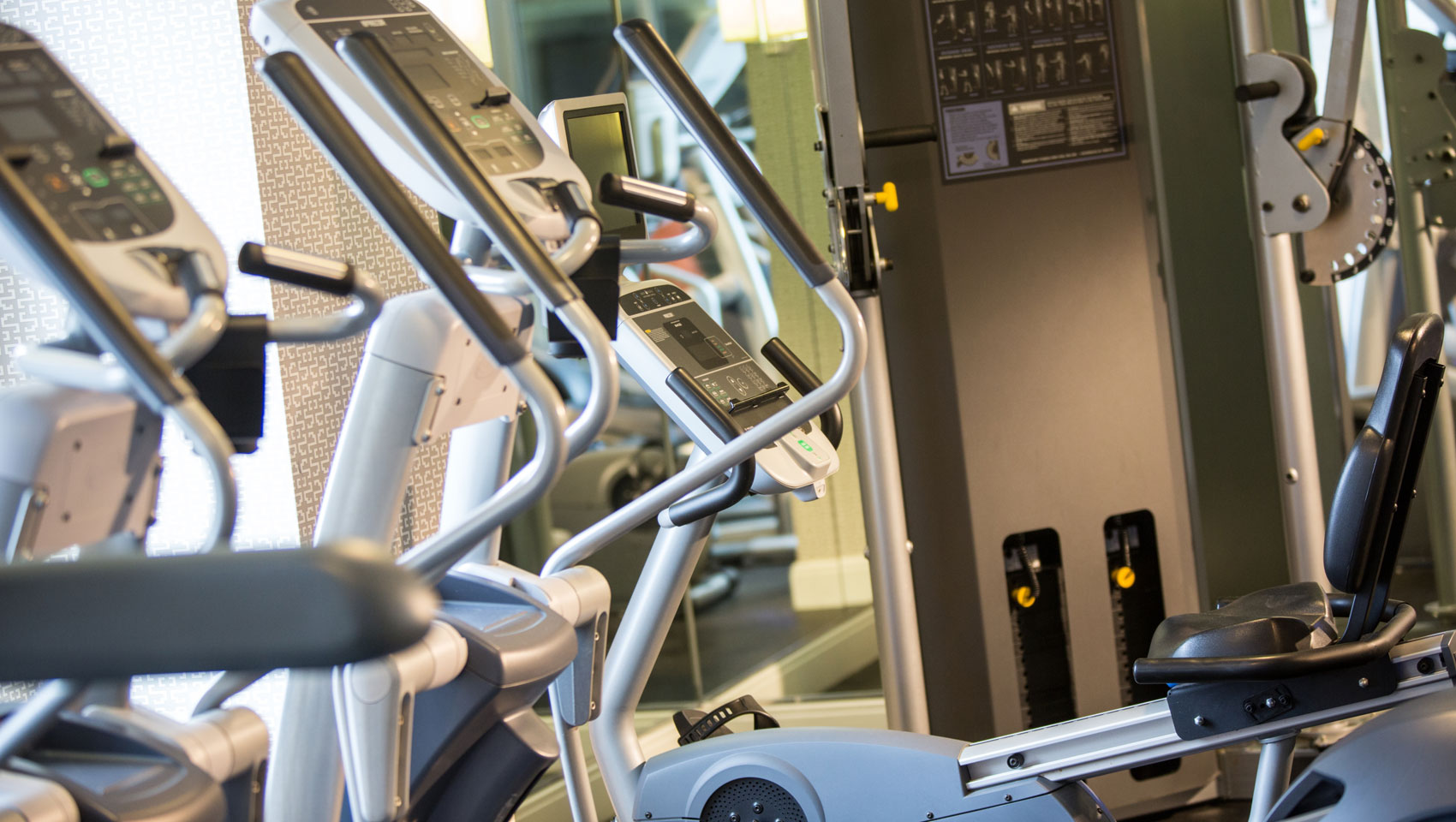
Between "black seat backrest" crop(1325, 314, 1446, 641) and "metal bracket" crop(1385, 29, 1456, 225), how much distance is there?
1185 millimetres

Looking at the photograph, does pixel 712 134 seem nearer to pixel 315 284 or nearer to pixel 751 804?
pixel 315 284

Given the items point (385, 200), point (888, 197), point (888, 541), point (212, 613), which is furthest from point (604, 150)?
point (212, 613)

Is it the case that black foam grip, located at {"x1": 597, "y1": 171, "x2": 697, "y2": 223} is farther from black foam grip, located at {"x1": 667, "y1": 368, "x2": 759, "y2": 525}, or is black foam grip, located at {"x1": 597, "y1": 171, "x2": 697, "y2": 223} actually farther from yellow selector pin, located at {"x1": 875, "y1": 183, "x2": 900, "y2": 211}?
yellow selector pin, located at {"x1": 875, "y1": 183, "x2": 900, "y2": 211}

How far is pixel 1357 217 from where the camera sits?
2.92 m

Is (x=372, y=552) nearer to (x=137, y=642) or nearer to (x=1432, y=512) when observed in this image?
(x=137, y=642)

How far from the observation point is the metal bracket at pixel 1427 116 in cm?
280

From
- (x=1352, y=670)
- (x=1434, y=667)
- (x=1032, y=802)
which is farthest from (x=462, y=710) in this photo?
(x=1434, y=667)

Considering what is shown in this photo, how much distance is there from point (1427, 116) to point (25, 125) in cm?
270

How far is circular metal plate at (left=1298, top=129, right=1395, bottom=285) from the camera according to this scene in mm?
2887

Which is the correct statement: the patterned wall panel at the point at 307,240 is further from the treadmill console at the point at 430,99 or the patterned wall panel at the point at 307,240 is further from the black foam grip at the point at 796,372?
the black foam grip at the point at 796,372

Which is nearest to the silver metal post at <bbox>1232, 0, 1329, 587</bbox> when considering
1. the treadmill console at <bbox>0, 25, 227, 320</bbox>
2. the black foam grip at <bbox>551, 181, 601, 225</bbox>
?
the black foam grip at <bbox>551, 181, 601, 225</bbox>

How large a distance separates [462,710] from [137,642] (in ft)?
4.68

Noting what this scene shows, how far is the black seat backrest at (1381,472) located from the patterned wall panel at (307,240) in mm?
1784

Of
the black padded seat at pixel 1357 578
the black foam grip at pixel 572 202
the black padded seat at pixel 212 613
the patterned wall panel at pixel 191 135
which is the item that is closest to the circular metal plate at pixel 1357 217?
the black padded seat at pixel 1357 578
